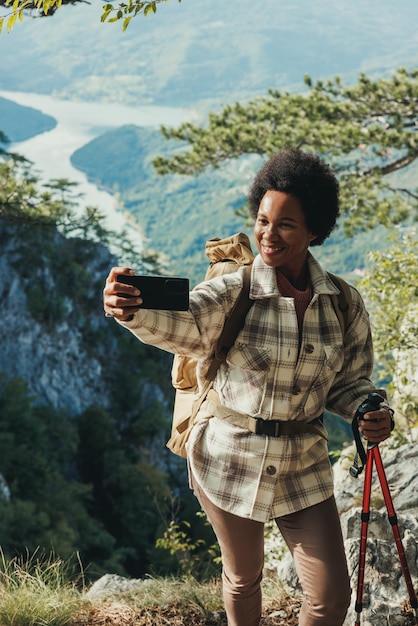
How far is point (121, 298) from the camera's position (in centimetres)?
182

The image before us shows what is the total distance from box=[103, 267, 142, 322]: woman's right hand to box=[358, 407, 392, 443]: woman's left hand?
0.72m

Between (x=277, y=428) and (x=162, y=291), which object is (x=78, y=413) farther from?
(x=162, y=291)

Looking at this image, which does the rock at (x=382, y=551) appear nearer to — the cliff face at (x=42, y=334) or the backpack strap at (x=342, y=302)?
the backpack strap at (x=342, y=302)

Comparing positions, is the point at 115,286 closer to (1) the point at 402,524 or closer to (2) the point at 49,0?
(2) the point at 49,0

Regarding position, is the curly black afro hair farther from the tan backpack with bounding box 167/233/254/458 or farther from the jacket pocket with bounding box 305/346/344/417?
the jacket pocket with bounding box 305/346/344/417

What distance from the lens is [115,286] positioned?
1.83 meters

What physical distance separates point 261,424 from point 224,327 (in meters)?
0.27

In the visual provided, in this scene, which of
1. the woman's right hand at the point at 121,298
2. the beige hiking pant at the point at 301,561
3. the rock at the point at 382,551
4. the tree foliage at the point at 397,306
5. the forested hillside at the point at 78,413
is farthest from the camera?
the forested hillside at the point at 78,413

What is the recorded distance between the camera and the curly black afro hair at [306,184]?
2104 mm

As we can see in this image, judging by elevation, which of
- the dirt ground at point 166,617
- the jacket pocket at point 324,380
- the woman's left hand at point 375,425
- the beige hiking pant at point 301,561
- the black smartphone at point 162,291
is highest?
the black smartphone at point 162,291

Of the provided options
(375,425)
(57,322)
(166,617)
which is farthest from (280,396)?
(57,322)

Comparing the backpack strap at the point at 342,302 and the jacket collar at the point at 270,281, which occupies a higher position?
the jacket collar at the point at 270,281

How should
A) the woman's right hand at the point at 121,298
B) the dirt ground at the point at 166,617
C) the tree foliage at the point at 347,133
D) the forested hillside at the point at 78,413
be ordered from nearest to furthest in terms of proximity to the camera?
the woman's right hand at the point at 121,298, the dirt ground at the point at 166,617, the tree foliage at the point at 347,133, the forested hillside at the point at 78,413

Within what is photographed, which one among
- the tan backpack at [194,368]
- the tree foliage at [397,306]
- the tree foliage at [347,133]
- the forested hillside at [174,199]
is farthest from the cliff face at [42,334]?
the forested hillside at [174,199]
